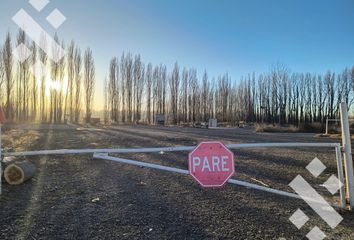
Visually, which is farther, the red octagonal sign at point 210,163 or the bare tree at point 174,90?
the bare tree at point 174,90

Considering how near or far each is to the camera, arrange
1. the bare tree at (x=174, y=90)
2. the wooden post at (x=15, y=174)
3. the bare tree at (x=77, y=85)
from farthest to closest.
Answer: the bare tree at (x=174, y=90), the bare tree at (x=77, y=85), the wooden post at (x=15, y=174)

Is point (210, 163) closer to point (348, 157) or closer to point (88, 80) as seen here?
point (348, 157)

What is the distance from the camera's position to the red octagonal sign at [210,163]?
9.38ft

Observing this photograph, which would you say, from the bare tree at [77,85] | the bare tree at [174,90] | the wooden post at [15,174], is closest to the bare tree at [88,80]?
the bare tree at [77,85]

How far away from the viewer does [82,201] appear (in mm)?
3883

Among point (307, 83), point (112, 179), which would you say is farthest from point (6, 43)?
point (307, 83)

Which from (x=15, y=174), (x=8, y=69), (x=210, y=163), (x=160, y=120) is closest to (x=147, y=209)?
(x=210, y=163)

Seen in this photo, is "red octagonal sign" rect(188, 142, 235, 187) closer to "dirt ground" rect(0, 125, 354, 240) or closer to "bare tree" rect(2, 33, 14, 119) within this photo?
"dirt ground" rect(0, 125, 354, 240)

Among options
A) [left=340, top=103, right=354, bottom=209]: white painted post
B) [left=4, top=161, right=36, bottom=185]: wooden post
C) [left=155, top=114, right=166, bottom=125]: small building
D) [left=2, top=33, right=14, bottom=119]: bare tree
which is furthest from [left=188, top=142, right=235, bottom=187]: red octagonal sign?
[left=155, top=114, right=166, bottom=125]: small building

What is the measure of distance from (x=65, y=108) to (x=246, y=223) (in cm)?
4849

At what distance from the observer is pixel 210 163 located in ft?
9.45

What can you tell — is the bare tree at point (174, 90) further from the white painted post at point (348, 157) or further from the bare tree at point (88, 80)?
the white painted post at point (348, 157)

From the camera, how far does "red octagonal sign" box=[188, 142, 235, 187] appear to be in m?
2.86

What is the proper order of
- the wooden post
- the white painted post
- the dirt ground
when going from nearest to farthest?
1. the dirt ground
2. the white painted post
3. the wooden post
